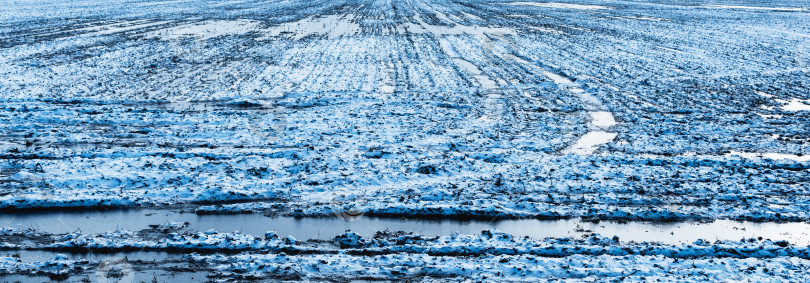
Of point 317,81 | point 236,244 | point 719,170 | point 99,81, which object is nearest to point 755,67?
point 719,170

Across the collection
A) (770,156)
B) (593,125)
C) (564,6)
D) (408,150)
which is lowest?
(770,156)

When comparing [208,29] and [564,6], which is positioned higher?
[564,6]

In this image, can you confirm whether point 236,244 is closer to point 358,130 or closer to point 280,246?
point 280,246

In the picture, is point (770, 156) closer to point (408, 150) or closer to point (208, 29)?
point (408, 150)

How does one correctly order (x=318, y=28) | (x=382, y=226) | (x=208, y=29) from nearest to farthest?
(x=382, y=226), (x=208, y=29), (x=318, y=28)

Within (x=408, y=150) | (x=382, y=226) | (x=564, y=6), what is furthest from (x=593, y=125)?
(x=564, y=6)

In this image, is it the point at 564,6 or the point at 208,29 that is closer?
the point at 208,29

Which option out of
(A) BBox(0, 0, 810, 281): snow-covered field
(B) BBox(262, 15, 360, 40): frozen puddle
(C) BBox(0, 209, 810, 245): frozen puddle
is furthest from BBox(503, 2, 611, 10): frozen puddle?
(C) BBox(0, 209, 810, 245): frozen puddle
